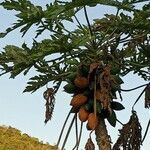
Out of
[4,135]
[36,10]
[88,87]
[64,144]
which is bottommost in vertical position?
[64,144]

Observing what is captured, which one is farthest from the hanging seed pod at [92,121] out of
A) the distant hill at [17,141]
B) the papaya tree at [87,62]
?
the distant hill at [17,141]

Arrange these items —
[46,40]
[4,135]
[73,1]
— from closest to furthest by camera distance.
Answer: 1. [73,1]
2. [46,40]
3. [4,135]

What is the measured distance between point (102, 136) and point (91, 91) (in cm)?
63

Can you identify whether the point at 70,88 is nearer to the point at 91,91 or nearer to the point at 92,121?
the point at 91,91

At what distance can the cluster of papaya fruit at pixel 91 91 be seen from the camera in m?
7.78

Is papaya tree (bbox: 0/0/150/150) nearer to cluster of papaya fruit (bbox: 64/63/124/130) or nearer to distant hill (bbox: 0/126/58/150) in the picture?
cluster of papaya fruit (bbox: 64/63/124/130)

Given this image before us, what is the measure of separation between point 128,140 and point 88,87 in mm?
913

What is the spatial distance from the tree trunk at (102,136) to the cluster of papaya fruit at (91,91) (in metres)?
0.10

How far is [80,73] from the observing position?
8.11m

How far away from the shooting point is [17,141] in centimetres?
2611

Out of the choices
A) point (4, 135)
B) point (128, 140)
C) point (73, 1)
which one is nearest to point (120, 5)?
point (73, 1)

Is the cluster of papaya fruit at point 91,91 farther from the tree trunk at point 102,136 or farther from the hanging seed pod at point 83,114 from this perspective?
the tree trunk at point 102,136

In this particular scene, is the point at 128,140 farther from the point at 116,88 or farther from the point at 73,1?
the point at 73,1

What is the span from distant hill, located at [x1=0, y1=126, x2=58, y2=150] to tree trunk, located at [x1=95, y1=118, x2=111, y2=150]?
1664cm
